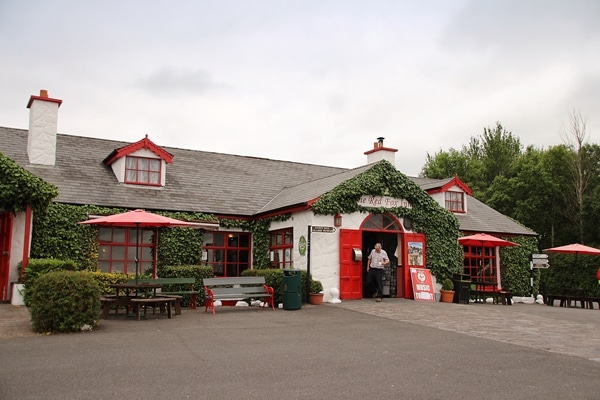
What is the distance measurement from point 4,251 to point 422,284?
492 inches

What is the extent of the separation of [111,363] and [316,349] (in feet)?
10.4

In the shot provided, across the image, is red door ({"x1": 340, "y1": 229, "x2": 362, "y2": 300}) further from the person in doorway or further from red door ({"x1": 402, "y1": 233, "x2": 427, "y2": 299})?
red door ({"x1": 402, "y1": 233, "x2": 427, "y2": 299})

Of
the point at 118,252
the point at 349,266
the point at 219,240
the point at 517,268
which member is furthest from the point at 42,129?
the point at 517,268

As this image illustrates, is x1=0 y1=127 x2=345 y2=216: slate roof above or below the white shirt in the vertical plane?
above

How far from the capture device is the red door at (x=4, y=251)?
594 inches

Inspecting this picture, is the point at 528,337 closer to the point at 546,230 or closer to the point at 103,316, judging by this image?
the point at 103,316

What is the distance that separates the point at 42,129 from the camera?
18.1 m

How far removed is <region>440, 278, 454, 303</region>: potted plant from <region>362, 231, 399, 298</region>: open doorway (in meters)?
1.60

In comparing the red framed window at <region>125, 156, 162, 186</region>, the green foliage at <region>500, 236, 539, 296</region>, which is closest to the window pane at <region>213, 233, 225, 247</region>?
the red framed window at <region>125, 156, 162, 186</region>

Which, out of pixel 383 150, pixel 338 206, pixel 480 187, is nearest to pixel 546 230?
pixel 480 187

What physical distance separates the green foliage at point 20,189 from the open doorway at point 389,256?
991 centimetres

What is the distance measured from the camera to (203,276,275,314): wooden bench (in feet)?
46.7

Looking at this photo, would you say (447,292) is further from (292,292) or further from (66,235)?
(66,235)

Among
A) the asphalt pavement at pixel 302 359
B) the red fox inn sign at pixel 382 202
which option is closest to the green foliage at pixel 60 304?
the asphalt pavement at pixel 302 359
